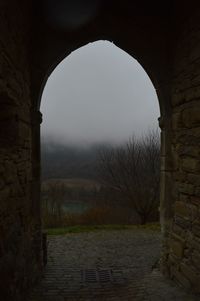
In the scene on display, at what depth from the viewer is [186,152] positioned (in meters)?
3.67

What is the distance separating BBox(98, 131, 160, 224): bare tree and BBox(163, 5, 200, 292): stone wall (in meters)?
5.66

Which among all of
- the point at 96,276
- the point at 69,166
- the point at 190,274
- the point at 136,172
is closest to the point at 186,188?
the point at 190,274

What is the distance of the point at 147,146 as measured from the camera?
36.8ft

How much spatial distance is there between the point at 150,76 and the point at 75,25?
4.10 ft

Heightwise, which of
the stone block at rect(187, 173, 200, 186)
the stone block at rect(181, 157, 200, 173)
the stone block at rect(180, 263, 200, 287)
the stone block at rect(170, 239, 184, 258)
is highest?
the stone block at rect(181, 157, 200, 173)

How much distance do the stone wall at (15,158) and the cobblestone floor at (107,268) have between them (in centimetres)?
47

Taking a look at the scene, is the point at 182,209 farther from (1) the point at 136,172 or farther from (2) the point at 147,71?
(1) the point at 136,172

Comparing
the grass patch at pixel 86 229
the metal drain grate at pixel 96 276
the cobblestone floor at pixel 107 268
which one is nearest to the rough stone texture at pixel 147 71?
the cobblestone floor at pixel 107 268

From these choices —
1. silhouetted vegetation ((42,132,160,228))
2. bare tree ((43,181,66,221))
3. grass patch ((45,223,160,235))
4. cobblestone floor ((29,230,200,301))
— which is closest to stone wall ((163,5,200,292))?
cobblestone floor ((29,230,200,301))

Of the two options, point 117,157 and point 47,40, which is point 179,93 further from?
point 117,157

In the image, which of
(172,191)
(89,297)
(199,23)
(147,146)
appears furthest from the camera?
(147,146)

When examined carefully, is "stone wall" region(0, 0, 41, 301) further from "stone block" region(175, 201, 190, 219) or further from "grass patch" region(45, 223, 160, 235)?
"grass patch" region(45, 223, 160, 235)

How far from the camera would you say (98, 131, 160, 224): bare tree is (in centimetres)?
985

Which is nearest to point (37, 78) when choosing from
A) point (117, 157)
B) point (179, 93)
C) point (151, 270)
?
point (179, 93)
